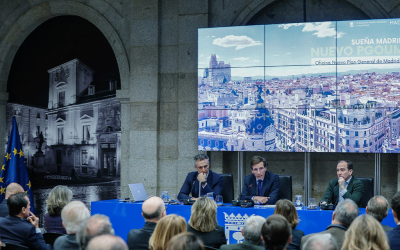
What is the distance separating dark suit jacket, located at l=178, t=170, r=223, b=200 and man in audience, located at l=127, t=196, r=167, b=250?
231 cm

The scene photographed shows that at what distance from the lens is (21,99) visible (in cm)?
902

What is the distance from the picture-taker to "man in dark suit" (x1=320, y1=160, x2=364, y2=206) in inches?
214

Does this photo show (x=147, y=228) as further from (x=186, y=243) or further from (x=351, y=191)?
(x=351, y=191)

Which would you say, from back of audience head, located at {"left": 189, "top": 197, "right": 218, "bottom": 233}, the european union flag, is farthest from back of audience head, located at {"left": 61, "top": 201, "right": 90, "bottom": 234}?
the european union flag

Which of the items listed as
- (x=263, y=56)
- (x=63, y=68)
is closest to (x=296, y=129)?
(x=263, y=56)

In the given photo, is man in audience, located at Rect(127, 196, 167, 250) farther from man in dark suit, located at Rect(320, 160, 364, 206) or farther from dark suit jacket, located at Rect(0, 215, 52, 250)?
man in dark suit, located at Rect(320, 160, 364, 206)

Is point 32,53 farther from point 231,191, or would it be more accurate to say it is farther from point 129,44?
point 231,191

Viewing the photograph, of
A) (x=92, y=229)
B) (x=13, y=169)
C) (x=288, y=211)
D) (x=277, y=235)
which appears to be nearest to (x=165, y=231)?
(x=92, y=229)

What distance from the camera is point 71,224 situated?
3314 mm

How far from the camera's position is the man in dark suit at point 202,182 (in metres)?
5.98

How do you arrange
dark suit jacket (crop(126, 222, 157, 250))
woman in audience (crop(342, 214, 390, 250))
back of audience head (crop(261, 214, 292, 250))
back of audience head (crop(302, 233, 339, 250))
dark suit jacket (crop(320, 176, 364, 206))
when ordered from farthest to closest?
dark suit jacket (crop(320, 176, 364, 206)), dark suit jacket (crop(126, 222, 157, 250)), back of audience head (crop(261, 214, 292, 250)), woman in audience (crop(342, 214, 390, 250)), back of audience head (crop(302, 233, 339, 250))

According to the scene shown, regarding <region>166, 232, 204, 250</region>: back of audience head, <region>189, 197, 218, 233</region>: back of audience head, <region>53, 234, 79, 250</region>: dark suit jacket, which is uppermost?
<region>166, 232, 204, 250</region>: back of audience head

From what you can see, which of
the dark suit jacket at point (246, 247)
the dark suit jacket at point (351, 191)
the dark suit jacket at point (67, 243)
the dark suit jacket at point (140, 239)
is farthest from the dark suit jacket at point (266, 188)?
Answer: the dark suit jacket at point (67, 243)

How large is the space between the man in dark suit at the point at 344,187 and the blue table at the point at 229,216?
19.6 inches
